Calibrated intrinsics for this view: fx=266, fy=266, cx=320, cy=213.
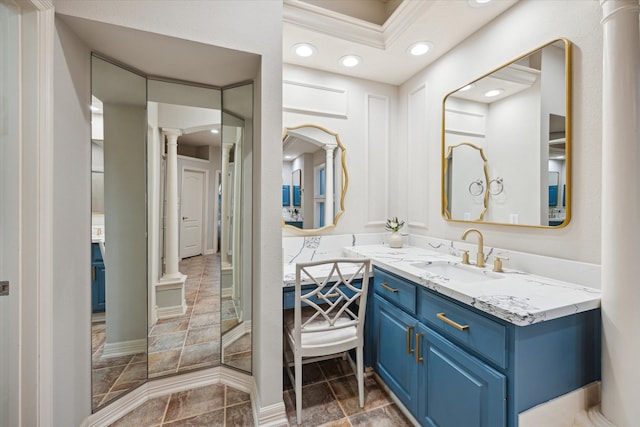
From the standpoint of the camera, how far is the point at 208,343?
1.89 metres

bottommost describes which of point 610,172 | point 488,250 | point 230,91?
point 488,250

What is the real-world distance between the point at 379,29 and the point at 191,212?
1920 millimetres

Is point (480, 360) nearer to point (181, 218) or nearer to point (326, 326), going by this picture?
point (326, 326)

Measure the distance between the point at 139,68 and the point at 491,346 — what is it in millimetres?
2291

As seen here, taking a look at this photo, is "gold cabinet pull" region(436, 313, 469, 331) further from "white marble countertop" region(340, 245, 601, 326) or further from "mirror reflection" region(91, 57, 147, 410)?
"mirror reflection" region(91, 57, 147, 410)

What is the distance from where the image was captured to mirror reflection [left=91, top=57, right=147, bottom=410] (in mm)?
1487

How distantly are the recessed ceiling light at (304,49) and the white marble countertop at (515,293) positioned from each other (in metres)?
1.69

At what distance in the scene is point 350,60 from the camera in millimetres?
2209

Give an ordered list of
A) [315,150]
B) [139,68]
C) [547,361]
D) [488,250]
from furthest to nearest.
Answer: [315,150] < [488,250] < [139,68] < [547,361]

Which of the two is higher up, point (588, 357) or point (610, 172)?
point (610, 172)

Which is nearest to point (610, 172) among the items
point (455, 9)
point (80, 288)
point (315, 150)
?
point (455, 9)

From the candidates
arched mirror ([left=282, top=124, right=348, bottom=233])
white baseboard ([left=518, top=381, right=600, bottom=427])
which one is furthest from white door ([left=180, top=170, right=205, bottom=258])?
white baseboard ([left=518, top=381, right=600, bottom=427])

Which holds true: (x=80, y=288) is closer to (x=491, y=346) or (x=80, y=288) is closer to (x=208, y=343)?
(x=208, y=343)

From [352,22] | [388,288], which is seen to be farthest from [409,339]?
[352,22]
